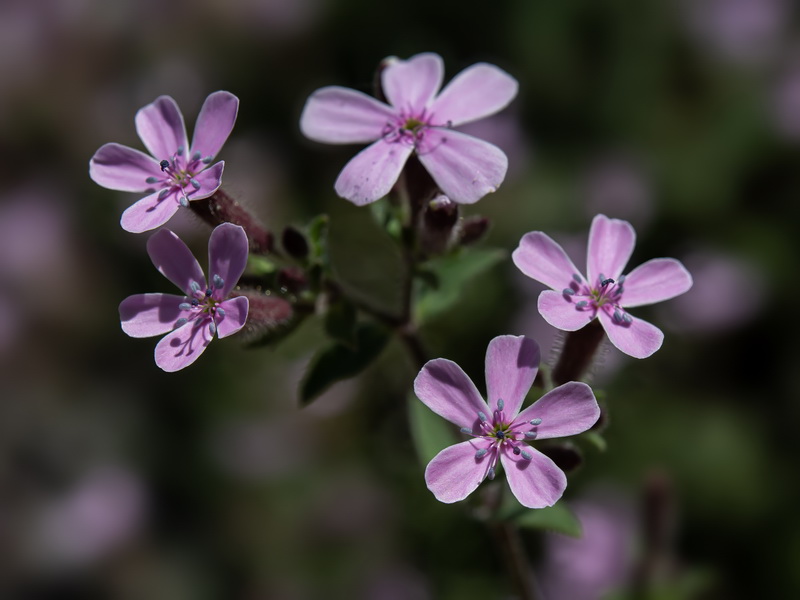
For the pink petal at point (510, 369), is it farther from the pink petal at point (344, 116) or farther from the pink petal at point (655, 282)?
the pink petal at point (344, 116)

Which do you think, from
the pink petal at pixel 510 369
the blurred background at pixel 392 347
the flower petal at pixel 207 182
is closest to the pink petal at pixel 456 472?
the pink petal at pixel 510 369

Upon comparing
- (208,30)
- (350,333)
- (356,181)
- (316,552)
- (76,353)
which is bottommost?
(316,552)

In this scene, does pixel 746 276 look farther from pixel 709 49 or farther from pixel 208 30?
pixel 208 30

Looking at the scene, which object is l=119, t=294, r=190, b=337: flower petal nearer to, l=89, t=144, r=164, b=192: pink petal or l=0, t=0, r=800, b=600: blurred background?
l=89, t=144, r=164, b=192: pink petal

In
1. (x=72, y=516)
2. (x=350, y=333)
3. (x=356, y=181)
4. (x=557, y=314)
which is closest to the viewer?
(x=557, y=314)

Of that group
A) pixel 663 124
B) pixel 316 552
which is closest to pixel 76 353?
pixel 316 552
